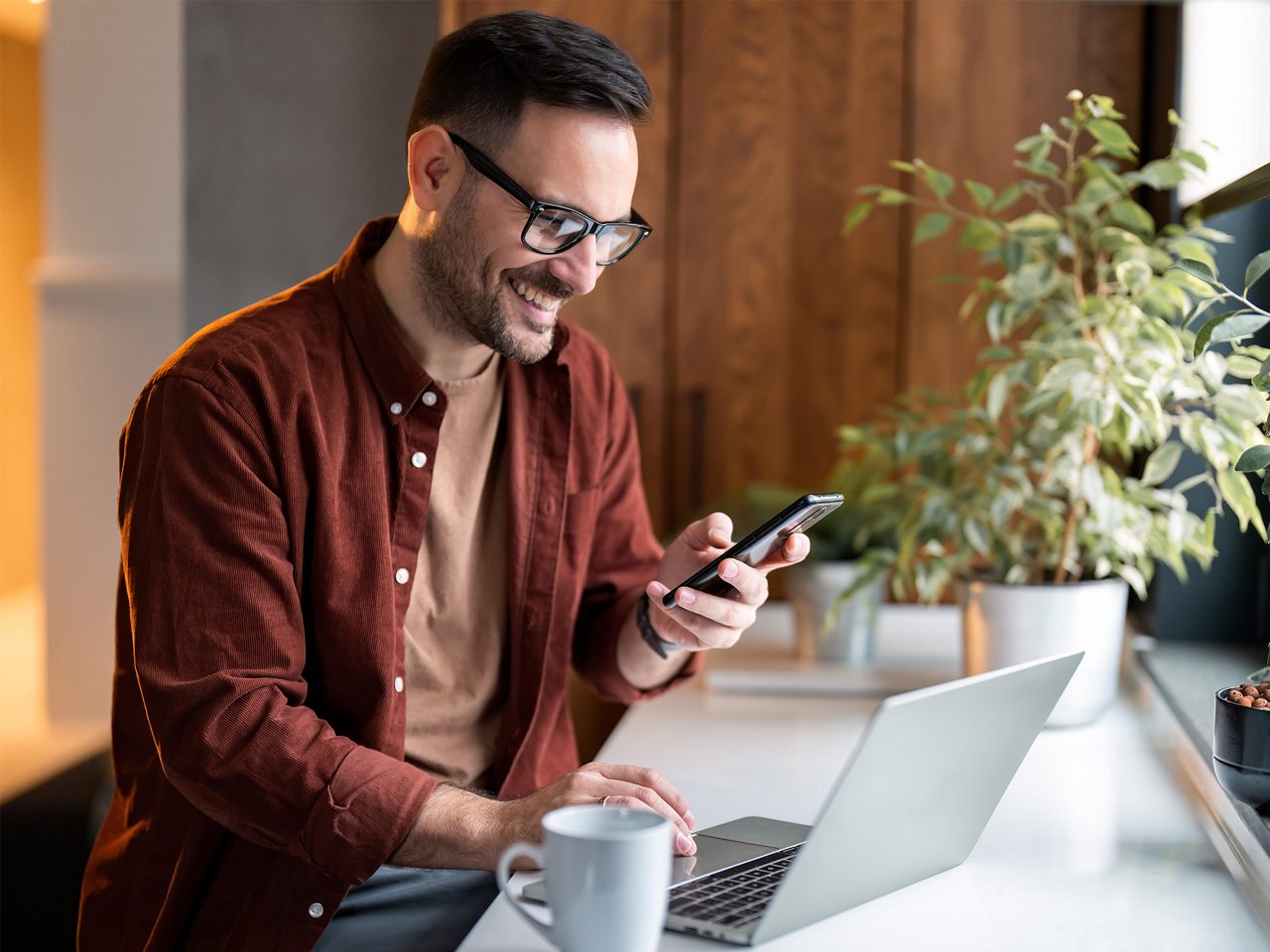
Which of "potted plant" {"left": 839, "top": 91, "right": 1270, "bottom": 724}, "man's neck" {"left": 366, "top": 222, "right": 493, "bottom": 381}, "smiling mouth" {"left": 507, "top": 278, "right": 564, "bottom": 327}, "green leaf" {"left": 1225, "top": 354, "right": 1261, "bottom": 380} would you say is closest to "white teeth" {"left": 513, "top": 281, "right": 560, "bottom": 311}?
"smiling mouth" {"left": 507, "top": 278, "right": 564, "bottom": 327}

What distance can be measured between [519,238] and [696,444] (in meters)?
1.16

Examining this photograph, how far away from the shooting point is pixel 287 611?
1149mm

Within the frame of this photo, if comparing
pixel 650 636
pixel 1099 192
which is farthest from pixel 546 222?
pixel 1099 192

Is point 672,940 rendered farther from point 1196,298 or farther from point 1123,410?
point 1196,298

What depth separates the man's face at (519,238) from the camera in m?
1.24

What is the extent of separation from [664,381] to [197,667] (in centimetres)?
141

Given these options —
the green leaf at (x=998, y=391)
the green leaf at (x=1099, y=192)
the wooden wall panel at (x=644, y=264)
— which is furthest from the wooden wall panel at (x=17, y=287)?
the green leaf at (x=1099, y=192)

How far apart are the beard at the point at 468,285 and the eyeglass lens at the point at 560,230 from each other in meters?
0.03

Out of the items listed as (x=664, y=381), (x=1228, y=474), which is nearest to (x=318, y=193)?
(x=664, y=381)

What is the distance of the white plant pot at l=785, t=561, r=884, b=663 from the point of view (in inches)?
71.0

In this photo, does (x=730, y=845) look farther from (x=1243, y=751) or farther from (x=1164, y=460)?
(x=1164, y=460)

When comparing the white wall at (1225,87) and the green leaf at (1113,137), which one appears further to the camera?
the white wall at (1225,87)

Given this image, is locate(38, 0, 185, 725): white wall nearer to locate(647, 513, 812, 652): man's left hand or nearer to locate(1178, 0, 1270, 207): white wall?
locate(647, 513, 812, 652): man's left hand

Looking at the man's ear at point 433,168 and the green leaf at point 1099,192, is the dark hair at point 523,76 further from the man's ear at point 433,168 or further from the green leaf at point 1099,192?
the green leaf at point 1099,192
